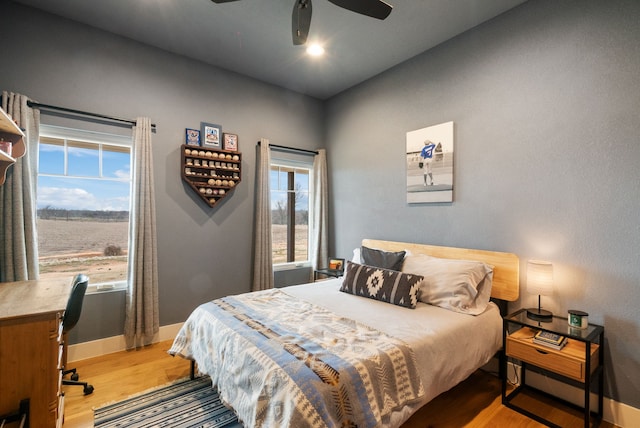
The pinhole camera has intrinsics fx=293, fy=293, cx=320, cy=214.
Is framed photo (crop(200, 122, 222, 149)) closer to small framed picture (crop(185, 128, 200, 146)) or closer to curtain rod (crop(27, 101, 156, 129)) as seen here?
small framed picture (crop(185, 128, 200, 146))

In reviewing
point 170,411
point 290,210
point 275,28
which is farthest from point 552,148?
point 170,411

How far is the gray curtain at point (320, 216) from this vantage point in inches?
167

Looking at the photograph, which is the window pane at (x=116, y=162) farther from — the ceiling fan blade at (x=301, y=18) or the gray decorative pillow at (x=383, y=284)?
the gray decorative pillow at (x=383, y=284)

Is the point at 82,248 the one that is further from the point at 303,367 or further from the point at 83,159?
the point at 303,367

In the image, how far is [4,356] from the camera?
5.03 feet

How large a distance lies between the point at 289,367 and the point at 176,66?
130 inches

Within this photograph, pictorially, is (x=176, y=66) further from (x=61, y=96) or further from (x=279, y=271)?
(x=279, y=271)

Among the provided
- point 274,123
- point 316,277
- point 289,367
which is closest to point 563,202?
point 289,367

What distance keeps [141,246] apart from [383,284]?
7.70 feet

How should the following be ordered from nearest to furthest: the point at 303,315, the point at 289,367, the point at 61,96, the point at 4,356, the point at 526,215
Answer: the point at 289,367 < the point at 4,356 < the point at 303,315 < the point at 526,215 < the point at 61,96

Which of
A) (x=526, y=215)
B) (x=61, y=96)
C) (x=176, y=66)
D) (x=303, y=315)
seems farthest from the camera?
(x=176, y=66)

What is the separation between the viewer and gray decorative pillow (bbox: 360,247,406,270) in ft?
9.09

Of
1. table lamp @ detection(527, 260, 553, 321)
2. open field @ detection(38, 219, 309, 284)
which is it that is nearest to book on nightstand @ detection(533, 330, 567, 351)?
table lamp @ detection(527, 260, 553, 321)

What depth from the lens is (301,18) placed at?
196 cm
